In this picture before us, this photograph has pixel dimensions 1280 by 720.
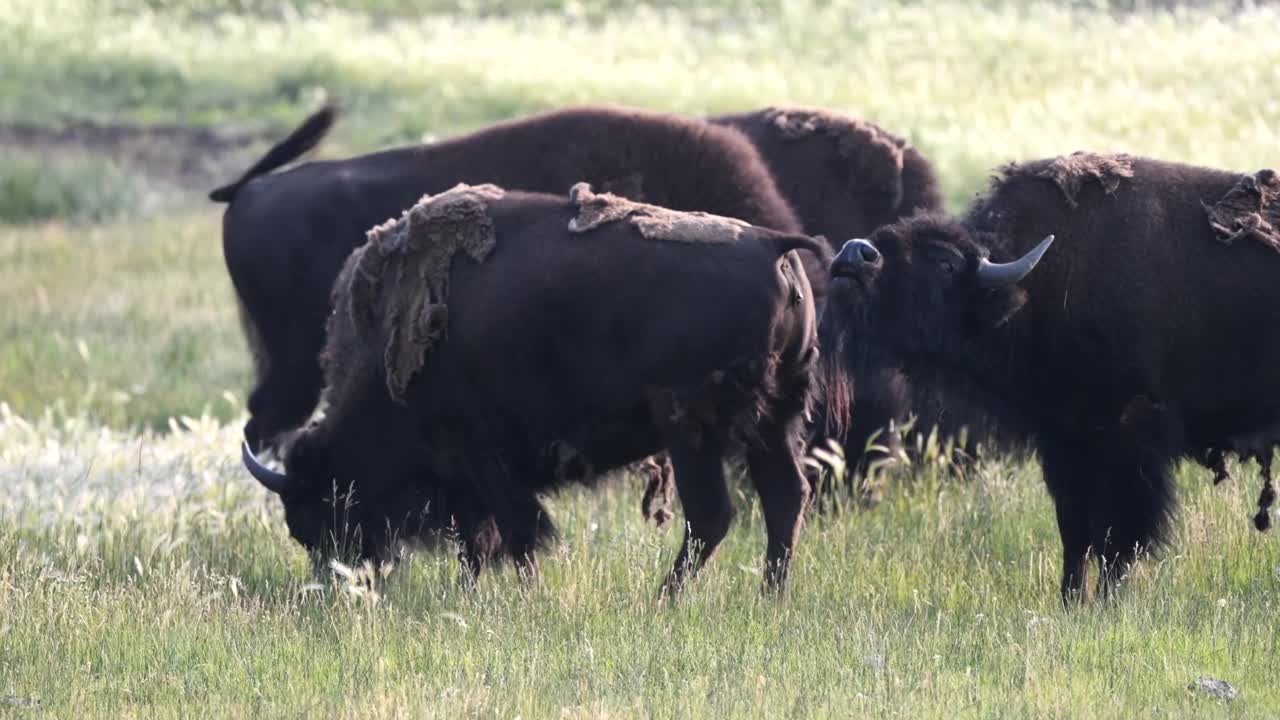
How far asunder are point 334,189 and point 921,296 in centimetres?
410

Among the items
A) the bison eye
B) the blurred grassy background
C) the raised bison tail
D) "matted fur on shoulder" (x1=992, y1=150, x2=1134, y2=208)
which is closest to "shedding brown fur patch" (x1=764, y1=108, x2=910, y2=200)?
the raised bison tail

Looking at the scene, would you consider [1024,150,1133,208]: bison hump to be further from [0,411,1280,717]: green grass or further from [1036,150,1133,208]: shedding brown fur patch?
[0,411,1280,717]: green grass

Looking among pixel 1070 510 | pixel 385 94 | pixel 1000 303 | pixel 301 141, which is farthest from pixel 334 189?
pixel 385 94


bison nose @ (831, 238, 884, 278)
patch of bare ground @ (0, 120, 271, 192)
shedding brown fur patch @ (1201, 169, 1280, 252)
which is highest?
shedding brown fur patch @ (1201, 169, 1280, 252)

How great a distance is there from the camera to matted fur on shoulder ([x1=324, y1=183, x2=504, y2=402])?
7.07m

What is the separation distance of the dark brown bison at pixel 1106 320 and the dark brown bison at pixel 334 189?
2.27 m

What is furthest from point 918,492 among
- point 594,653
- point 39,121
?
point 39,121

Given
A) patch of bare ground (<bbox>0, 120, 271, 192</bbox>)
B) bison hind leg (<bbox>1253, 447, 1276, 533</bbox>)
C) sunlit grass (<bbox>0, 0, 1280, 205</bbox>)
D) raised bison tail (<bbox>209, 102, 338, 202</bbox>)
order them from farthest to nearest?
patch of bare ground (<bbox>0, 120, 271, 192</bbox>) < sunlit grass (<bbox>0, 0, 1280, 205</bbox>) < raised bison tail (<bbox>209, 102, 338, 202</bbox>) < bison hind leg (<bbox>1253, 447, 1276, 533</bbox>)

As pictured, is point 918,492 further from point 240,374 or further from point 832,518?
point 240,374

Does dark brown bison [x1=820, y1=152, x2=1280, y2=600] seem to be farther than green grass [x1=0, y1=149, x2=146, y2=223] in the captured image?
No

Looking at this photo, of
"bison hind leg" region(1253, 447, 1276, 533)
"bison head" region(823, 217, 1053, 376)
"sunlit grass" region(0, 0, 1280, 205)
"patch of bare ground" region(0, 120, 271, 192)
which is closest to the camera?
"bison head" region(823, 217, 1053, 376)

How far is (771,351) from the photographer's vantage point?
637 cm

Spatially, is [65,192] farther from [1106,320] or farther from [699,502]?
[1106,320]

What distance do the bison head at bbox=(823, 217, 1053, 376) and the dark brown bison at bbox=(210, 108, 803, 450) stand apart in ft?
7.40
